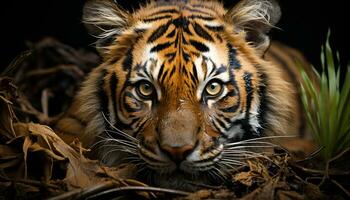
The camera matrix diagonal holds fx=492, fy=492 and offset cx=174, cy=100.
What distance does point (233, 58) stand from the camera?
1.79 metres

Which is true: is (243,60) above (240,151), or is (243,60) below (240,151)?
above

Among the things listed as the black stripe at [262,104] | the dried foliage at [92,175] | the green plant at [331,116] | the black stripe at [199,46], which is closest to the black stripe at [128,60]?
the black stripe at [199,46]

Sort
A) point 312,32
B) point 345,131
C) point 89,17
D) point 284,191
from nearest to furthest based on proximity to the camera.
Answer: point 284,191 → point 345,131 → point 89,17 → point 312,32

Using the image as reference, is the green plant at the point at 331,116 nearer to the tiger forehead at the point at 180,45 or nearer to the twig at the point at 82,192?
the tiger forehead at the point at 180,45

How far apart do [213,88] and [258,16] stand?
38 cm

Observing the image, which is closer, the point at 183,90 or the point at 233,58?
the point at 183,90

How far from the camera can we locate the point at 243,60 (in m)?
1.81

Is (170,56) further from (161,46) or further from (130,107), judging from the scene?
(130,107)

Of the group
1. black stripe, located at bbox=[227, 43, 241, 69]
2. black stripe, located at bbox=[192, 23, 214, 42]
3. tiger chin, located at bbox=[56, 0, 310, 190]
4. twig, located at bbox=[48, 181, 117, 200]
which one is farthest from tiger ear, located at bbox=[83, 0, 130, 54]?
twig, located at bbox=[48, 181, 117, 200]

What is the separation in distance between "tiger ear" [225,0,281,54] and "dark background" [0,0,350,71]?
1.22 meters

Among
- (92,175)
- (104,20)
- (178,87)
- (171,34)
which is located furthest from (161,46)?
(92,175)

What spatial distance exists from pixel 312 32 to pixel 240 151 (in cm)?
186

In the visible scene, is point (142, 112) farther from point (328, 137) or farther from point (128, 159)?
point (328, 137)

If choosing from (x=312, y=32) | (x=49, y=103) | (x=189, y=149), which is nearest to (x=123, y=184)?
(x=189, y=149)
